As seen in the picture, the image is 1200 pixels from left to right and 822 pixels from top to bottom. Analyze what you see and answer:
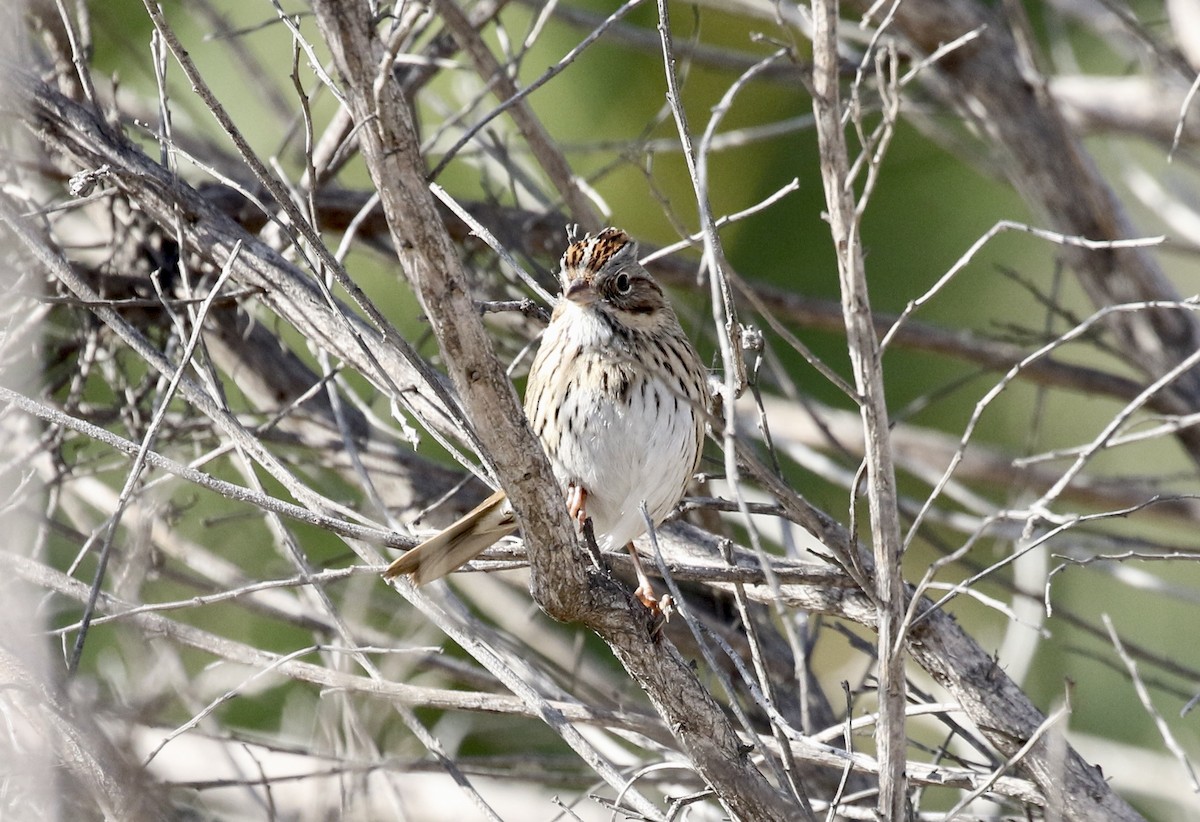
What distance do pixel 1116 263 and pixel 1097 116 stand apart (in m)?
1.18

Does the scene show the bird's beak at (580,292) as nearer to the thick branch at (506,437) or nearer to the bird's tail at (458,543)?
the bird's tail at (458,543)

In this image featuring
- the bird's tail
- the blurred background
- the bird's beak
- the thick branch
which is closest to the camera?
the thick branch

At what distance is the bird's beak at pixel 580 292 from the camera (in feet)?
9.35

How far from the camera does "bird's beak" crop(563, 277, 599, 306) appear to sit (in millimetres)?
2850

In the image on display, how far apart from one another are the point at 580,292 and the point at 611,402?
24cm

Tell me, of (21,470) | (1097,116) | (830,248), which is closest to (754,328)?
(21,470)

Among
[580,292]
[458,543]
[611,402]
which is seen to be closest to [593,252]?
[580,292]

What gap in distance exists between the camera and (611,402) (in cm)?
288

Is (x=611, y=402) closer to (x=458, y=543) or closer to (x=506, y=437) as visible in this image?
(x=458, y=543)

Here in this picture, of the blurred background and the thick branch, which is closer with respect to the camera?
the thick branch

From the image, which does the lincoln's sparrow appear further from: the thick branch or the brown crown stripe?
the thick branch

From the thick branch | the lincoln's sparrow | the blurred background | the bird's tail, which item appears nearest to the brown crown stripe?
the lincoln's sparrow

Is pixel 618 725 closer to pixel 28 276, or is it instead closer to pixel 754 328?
pixel 754 328

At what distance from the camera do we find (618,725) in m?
2.65
